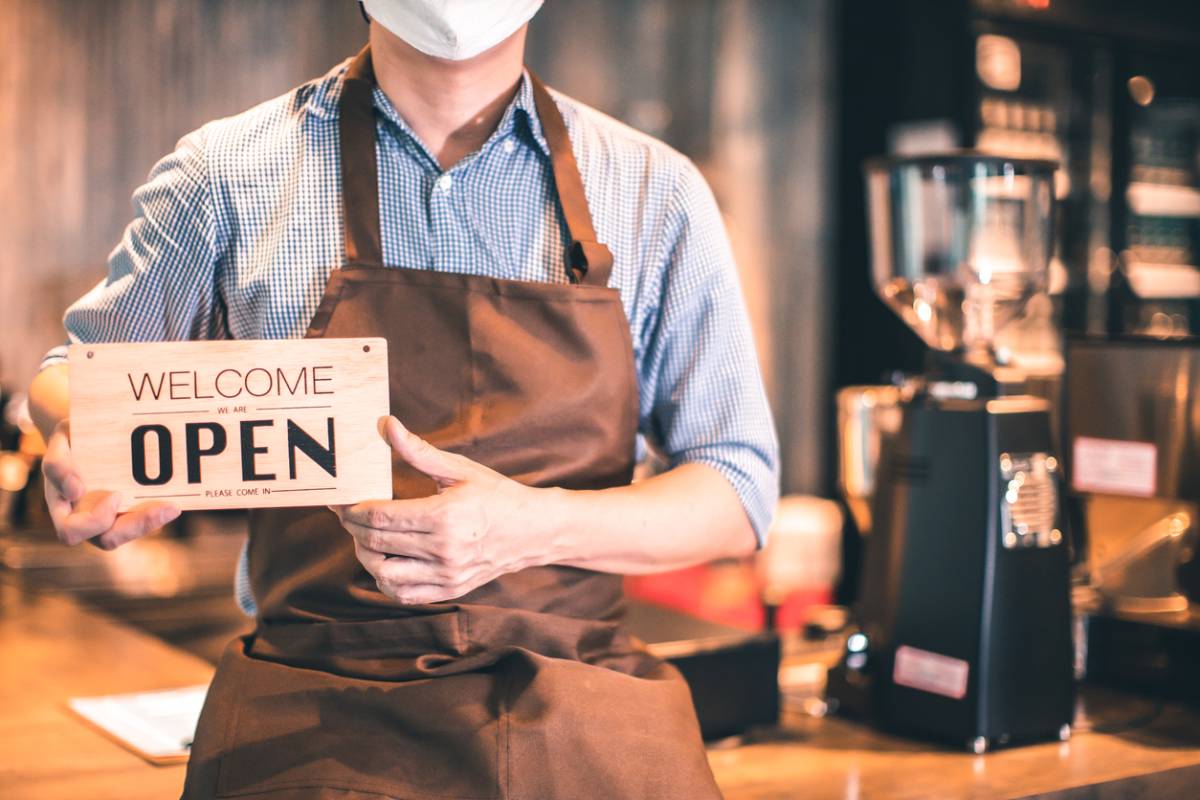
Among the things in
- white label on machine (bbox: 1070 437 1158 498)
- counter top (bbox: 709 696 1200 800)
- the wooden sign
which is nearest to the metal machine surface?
white label on machine (bbox: 1070 437 1158 498)

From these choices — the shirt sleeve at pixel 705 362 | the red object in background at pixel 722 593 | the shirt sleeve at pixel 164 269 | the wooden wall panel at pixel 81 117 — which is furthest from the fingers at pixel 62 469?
the red object in background at pixel 722 593

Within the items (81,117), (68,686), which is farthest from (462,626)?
(81,117)

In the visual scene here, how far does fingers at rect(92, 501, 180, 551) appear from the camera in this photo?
1023mm

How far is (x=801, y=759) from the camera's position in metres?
1.47

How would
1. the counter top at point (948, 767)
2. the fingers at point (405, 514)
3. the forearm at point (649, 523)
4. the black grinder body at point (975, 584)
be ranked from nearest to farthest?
the fingers at point (405, 514) < the forearm at point (649, 523) < the counter top at point (948, 767) < the black grinder body at point (975, 584)

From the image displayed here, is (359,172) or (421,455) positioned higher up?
(359,172)

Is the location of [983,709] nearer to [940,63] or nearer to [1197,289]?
[940,63]

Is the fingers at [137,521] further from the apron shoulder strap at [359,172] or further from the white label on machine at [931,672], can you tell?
the white label on machine at [931,672]

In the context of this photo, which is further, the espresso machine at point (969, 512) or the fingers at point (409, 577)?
the espresso machine at point (969, 512)

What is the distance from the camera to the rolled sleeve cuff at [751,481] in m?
1.32

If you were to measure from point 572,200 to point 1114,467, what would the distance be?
98cm

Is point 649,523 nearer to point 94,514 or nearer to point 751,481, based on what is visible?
point 751,481

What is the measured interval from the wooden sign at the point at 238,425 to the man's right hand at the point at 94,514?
1 centimetres

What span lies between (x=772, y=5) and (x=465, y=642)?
4.38 meters
